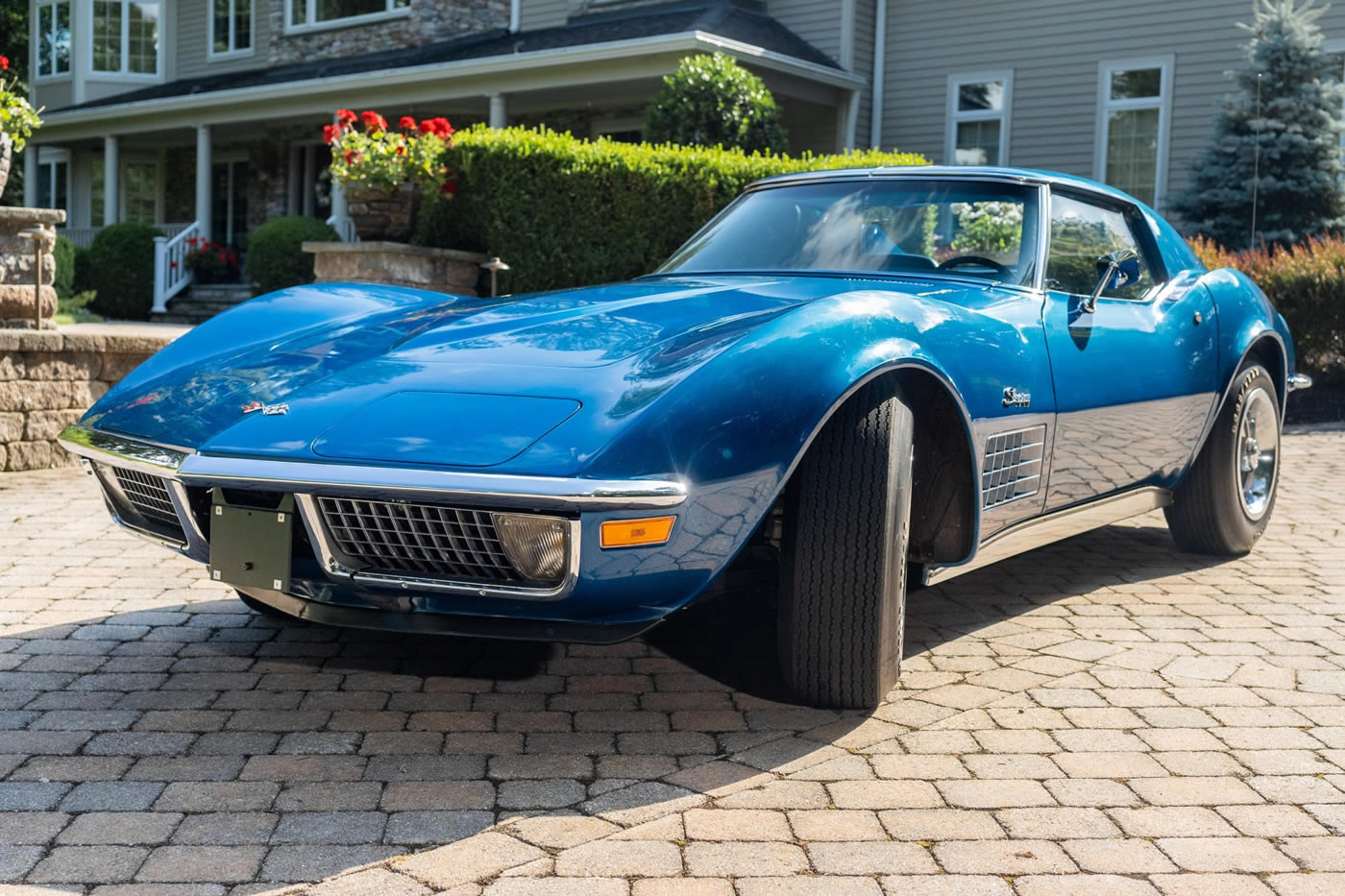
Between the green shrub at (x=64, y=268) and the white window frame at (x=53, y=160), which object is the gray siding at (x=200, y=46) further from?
the green shrub at (x=64, y=268)

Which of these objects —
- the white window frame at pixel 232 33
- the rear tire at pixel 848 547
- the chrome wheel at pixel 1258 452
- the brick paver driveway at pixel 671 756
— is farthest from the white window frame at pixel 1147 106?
the white window frame at pixel 232 33

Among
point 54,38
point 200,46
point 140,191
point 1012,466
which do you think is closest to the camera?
point 1012,466

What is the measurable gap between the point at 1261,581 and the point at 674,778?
9.94ft

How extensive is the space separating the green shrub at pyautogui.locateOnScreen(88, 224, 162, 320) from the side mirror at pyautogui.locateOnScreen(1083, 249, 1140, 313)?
17317mm

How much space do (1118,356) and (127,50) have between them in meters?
24.8

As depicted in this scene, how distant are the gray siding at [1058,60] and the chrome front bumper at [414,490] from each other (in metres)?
13.4

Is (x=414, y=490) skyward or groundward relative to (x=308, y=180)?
groundward

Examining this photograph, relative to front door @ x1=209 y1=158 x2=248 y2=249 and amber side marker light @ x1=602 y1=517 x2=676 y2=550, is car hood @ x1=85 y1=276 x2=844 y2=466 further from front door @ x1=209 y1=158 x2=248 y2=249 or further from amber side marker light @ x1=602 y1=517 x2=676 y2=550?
front door @ x1=209 y1=158 x2=248 y2=249

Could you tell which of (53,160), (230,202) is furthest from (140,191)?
(53,160)

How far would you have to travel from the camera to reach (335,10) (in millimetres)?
21094

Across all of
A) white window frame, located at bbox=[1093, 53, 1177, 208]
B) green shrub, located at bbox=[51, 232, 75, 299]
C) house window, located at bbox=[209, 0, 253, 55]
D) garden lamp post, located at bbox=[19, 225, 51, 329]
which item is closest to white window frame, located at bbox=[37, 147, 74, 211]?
house window, located at bbox=[209, 0, 253, 55]

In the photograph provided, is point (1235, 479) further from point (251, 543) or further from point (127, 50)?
point (127, 50)

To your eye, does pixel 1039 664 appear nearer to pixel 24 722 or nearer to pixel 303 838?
pixel 303 838

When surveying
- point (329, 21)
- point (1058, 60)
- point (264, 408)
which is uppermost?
point (329, 21)
